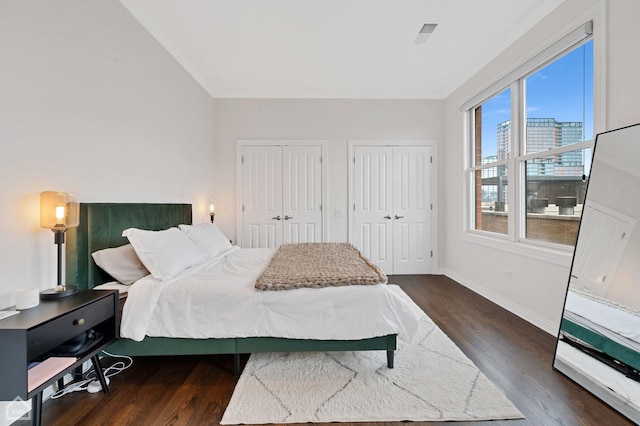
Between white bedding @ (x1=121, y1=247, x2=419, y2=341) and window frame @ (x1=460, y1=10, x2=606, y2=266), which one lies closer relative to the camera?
white bedding @ (x1=121, y1=247, x2=419, y2=341)

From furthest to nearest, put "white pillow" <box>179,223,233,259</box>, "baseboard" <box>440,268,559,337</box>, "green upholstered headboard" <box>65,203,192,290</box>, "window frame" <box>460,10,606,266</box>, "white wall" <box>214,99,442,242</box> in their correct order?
"white wall" <box>214,99,442,242</box> < "white pillow" <box>179,223,233,259</box> < "baseboard" <box>440,268,559,337</box> < "window frame" <box>460,10,606,266</box> < "green upholstered headboard" <box>65,203,192,290</box>

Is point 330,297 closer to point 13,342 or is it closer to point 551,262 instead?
point 13,342

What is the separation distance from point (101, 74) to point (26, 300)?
165 centimetres

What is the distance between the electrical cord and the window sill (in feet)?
11.3

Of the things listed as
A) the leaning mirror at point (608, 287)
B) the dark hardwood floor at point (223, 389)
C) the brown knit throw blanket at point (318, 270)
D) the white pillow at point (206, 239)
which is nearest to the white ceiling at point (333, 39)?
the leaning mirror at point (608, 287)

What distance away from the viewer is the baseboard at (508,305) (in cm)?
255

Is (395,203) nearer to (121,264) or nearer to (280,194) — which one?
(280,194)

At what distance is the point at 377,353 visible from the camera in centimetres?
216

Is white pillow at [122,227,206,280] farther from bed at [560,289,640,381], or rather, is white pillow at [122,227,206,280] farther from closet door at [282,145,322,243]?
bed at [560,289,640,381]

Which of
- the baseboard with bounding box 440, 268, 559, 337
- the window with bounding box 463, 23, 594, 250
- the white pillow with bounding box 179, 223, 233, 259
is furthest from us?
the white pillow with bounding box 179, 223, 233, 259

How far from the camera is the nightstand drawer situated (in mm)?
1250

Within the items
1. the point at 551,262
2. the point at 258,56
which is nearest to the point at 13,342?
the point at 258,56

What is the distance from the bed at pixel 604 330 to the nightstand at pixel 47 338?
9.75ft

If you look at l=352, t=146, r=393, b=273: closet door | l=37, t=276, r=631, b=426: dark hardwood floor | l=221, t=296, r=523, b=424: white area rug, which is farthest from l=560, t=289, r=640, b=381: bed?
l=352, t=146, r=393, b=273: closet door
